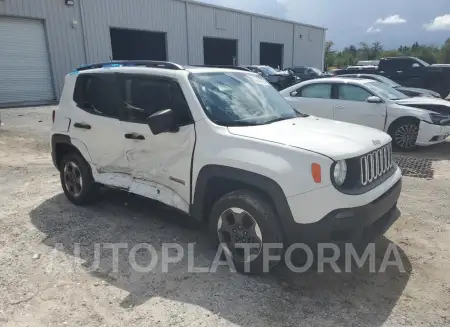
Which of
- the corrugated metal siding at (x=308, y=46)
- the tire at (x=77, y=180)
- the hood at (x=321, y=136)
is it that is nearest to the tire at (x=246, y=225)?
the hood at (x=321, y=136)

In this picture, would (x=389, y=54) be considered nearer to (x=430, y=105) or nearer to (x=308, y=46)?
(x=308, y=46)

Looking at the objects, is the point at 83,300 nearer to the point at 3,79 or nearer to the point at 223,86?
the point at 223,86

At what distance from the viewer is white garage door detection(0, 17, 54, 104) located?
49.9ft

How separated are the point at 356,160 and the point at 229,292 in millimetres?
1503

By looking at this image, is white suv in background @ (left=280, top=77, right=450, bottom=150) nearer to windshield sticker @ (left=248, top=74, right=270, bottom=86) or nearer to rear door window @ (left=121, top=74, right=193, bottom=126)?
windshield sticker @ (left=248, top=74, right=270, bottom=86)

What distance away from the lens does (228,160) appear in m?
3.16

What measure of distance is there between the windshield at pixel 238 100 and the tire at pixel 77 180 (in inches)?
79.4

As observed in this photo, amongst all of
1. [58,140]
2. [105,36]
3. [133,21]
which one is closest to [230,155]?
[58,140]

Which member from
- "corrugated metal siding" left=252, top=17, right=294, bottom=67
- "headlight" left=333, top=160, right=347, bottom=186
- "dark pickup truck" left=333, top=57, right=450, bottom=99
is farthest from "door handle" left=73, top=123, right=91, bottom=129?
"corrugated metal siding" left=252, top=17, right=294, bottom=67

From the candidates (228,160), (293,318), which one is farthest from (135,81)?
(293,318)

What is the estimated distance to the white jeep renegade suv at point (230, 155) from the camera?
2.88 m

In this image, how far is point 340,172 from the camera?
2902 millimetres

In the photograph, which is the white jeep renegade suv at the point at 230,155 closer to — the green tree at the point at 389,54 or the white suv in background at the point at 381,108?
the white suv in background at the point at 381,108

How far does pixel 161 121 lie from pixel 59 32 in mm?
15856
